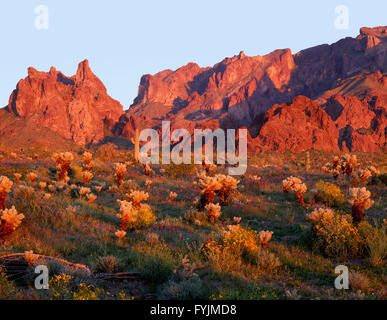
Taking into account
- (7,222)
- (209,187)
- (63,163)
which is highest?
(63,163)

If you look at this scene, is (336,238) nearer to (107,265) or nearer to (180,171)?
(107,265)

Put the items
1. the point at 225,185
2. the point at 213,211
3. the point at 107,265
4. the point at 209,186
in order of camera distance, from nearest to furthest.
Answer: the point at 107,265 < the point at 213,211 < the point at 209,186 < the point at 225,185

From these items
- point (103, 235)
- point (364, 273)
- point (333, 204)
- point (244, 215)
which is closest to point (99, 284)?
point (103, 235)

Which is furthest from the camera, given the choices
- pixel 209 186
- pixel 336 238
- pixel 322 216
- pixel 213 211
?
pixel 209 186

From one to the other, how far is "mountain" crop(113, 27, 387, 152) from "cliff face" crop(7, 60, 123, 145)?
13.6m

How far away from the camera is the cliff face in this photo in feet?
344

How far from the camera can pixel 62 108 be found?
369 ft

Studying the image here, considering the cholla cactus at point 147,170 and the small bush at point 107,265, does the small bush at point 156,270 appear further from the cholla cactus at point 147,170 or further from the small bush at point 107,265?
the cholla cactus at point 147,170

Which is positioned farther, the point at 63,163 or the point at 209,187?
the point at 63,163

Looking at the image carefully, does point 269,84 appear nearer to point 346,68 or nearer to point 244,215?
point 346,68

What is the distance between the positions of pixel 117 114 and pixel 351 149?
108 metres

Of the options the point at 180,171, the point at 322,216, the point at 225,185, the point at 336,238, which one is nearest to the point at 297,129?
the point at 180,171

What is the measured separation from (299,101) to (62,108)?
101 meters
